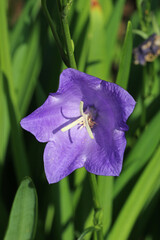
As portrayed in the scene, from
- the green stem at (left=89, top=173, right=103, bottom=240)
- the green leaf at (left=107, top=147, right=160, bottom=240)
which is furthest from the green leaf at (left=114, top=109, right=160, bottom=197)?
the green stem at (left=89, top=173, right=103, bottom=240)

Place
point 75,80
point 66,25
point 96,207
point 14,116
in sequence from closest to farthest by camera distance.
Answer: point 66,25
point 75,80
point 96,207
point 14,116

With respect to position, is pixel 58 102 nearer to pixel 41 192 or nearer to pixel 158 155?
pixel 158 155

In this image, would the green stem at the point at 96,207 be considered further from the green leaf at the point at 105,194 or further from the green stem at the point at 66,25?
the green stem at the point at 66,25

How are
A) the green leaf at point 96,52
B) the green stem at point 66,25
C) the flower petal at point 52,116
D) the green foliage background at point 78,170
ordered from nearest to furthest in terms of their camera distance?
the green stem at point 66,25, the flower petal at point 52,116, the green foliage background at point 78,170, the green leaf at point 96,52

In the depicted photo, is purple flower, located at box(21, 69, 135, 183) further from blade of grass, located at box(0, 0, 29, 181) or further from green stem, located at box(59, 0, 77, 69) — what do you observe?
blade of grass, located at box(0, 0, 29, 181)

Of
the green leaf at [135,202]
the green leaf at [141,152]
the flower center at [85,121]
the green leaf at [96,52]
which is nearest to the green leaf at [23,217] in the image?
the flower center at [85,121]

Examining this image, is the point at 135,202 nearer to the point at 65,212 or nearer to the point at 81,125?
the point at 65,212

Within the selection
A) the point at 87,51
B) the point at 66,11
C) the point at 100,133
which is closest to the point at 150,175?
the point at 100,133

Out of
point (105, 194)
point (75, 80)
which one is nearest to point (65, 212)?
point (105, 194)
